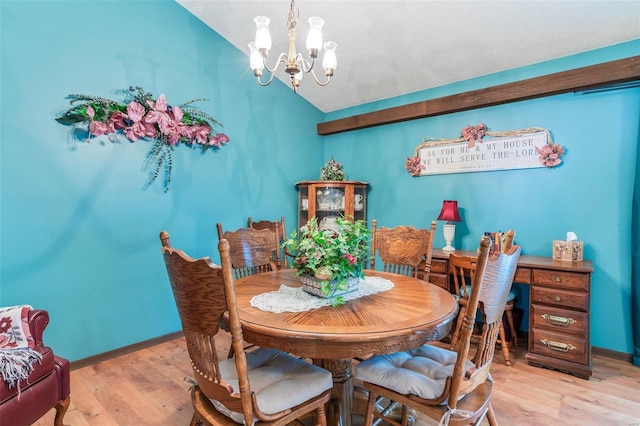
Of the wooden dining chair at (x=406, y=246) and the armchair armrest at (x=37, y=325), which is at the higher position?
the wooden dining chair at (x=406, y=246)

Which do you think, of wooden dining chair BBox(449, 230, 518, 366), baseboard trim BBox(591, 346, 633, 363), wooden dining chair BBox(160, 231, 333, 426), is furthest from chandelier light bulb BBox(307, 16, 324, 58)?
baseboard trim BBox(591, 346, 633, 363)

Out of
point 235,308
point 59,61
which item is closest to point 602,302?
point 235,308

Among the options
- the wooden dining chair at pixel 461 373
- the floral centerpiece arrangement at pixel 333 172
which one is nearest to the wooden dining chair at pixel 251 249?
the wooden dining chair at pixel 461 373

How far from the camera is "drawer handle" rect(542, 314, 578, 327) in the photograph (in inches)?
91.3

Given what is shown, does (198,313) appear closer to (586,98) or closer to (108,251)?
(108,251)

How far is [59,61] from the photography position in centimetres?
235

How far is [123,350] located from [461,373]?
8.75ft

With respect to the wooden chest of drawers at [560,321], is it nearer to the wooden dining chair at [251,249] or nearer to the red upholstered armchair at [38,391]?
the wooden dining chair at [251,249]

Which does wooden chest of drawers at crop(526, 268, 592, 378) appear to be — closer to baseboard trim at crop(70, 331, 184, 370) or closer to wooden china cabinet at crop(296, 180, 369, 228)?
wooden china cabinet at crop(296, 180, 369, 228)

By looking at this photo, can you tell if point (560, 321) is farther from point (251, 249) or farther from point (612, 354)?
point (251, 249)

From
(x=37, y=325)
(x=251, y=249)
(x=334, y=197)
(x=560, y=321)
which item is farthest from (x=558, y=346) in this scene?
(x=37, y=325)

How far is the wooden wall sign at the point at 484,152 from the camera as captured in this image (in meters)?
2.84

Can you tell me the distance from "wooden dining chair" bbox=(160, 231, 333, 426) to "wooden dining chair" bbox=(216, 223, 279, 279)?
3.53 feet

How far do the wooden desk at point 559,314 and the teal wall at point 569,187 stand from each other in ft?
1.14
